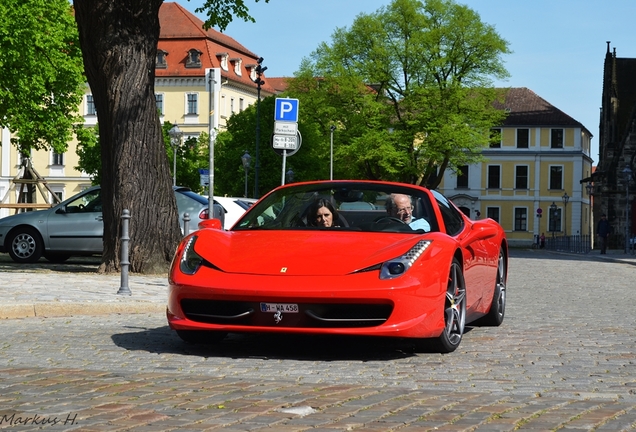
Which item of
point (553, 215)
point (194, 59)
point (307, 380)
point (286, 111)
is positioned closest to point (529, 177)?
point (553, 215)

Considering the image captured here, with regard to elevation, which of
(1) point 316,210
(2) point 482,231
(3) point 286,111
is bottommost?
(2) point 482,231

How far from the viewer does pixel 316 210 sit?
898 centimetres

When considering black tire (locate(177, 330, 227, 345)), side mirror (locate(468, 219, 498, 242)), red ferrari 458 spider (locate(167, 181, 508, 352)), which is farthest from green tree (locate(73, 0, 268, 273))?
black tire (locate(177, 330, 227, 345))

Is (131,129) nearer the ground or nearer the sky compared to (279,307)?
nearer the sky

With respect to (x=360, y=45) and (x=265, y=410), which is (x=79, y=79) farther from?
(x=265, y=410)

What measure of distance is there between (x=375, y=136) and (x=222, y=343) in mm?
54589

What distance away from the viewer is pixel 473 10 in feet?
212

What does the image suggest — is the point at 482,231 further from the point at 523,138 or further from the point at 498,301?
the point at 523,138

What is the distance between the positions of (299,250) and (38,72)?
3705 centimetres

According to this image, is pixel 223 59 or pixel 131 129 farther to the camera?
pixel 223 59

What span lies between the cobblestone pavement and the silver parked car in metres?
10.1

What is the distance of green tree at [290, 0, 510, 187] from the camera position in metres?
63.5

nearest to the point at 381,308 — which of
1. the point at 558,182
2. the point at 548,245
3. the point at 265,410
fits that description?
the point at 265,410

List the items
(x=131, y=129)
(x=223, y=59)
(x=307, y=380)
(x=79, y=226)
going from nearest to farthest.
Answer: (x=307, y=380)
(x=131, y=129)
(x=79, y=226)
(x=223, y=59)
